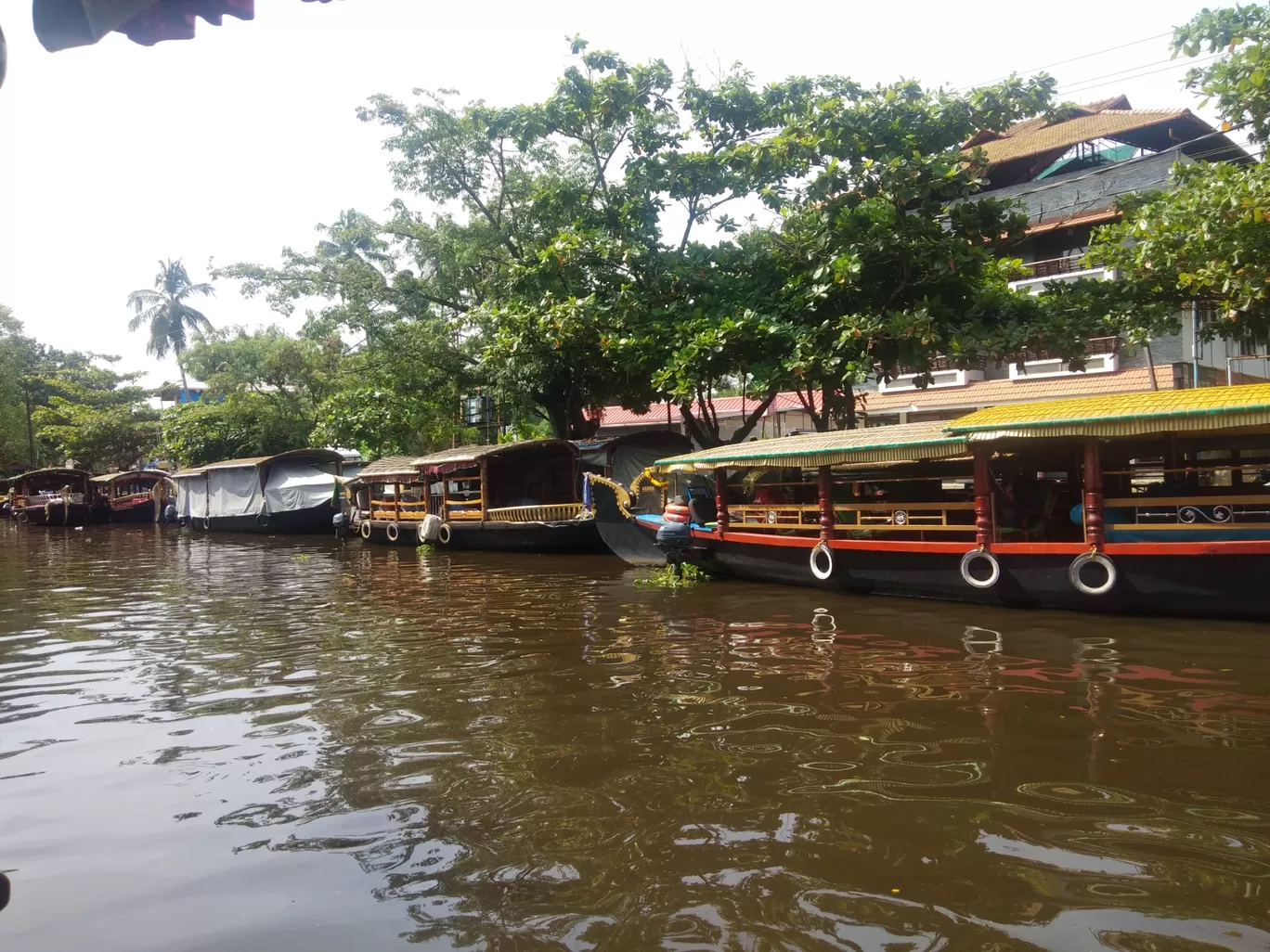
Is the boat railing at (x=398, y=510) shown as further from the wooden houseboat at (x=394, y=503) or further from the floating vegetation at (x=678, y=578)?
the floating vegetation at (x=678, y=578)

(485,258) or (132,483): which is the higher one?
(485,258)

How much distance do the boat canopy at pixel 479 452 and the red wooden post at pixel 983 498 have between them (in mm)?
10758

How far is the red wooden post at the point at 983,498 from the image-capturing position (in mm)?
9469

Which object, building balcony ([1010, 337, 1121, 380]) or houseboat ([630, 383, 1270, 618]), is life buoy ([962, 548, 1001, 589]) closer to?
houseboat ([630, 383, 1270, 618])

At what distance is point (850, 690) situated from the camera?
20.6ft

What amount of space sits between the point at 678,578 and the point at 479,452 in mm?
8581

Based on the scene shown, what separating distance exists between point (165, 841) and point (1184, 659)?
711cm

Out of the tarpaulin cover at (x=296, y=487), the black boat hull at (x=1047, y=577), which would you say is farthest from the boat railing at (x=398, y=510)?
the black boat hull at (x=1047, y=577)

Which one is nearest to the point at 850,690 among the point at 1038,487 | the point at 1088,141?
the point at 1038,487

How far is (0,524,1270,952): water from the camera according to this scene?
3.24 m

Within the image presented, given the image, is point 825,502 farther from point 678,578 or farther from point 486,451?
point 486,451

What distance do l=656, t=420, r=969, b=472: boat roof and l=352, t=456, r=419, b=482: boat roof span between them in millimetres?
10443

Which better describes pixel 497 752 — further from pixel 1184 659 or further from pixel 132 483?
pixel 132 483

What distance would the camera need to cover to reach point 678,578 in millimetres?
12961
